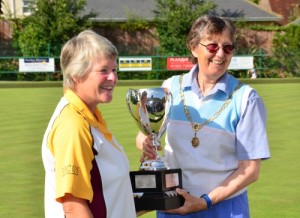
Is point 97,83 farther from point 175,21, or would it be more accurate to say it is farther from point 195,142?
point 175,21

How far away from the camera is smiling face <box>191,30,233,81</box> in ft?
12.3

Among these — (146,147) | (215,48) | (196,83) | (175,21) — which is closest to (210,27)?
(215,48)

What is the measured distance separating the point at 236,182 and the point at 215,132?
0.26m

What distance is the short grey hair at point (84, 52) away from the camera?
3133 mm

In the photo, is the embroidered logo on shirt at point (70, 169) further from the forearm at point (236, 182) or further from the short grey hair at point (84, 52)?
the forearm at point (236, 182)

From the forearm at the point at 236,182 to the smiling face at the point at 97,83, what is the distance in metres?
0.85

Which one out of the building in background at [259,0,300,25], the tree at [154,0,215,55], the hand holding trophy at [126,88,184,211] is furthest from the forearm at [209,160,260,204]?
the building in background at [259,0,300,25]

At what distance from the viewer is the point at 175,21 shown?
39219 millimetres

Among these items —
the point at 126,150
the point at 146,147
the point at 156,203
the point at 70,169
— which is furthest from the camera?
the point at 126,150

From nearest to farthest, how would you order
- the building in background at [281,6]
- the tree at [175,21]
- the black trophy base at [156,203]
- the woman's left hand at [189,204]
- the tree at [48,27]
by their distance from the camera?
the black trophy base at [156,203], the woman's left hand at [189,204], the tree at [48,27], the tree at [175,21], the building in background at [281,6]

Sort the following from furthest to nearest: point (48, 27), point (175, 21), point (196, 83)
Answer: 1. point (175, 21)
2. point (48, 27)
3. point (196, 83)

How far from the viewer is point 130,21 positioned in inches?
1654

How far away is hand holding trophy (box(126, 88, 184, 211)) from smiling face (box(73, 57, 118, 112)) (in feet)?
1.88

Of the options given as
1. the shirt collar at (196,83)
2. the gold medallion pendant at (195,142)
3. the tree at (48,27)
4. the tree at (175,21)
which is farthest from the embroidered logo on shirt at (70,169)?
the tree at (175,21)
